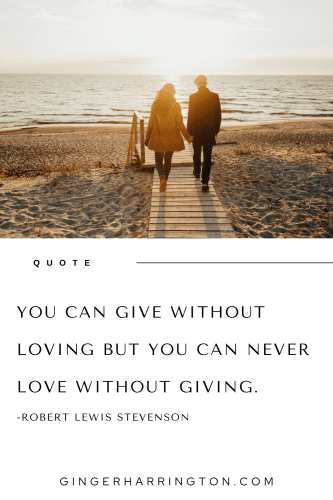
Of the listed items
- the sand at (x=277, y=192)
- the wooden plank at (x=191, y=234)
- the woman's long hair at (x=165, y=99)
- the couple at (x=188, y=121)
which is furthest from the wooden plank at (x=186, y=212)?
the woman's long hair at (x=165, y=99)

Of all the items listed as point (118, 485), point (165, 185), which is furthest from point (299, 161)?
point (118, 485)

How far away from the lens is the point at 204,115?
5137 mm

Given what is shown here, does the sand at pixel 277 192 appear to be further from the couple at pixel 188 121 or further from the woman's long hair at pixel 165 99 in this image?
the woman's long hair at pixel 165 99

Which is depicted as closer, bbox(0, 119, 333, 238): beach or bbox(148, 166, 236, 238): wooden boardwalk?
bbox(148, 166, 236, 238): wooden boardwalk

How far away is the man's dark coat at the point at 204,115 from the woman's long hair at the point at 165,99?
13.8 inches

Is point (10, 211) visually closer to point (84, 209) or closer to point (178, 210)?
point (84, 209)

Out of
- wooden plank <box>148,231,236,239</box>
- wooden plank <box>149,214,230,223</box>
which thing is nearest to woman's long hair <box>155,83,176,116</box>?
wooden plank <box>149,214,230,223</box>

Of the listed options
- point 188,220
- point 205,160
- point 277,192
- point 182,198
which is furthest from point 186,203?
point 277,192

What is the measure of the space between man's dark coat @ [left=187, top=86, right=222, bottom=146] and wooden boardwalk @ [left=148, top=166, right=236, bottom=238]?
0.97m

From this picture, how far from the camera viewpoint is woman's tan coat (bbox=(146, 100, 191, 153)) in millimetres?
5293

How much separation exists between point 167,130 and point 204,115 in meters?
0.66

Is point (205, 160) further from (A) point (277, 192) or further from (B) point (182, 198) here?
(A) point (277, 192)

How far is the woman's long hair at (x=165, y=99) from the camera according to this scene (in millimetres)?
5145

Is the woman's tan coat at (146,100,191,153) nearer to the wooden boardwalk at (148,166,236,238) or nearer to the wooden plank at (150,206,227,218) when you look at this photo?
the wooden boardwalk at (148,166,236,238)
